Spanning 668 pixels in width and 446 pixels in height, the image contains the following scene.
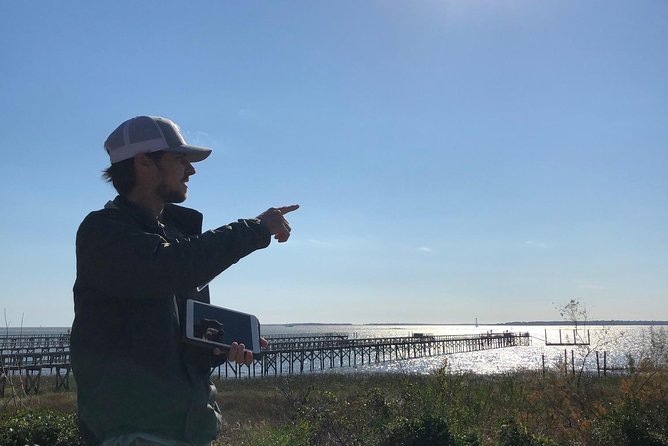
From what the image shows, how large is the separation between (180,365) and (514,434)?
5.18 meters

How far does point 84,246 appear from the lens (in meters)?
1.34

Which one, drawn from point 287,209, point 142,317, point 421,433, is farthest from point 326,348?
point 142,317

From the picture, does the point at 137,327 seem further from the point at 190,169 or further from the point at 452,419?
the point at 452,419

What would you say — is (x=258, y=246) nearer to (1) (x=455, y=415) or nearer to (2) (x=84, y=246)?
(2) (x=84, y=246)

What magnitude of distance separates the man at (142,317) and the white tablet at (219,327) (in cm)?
4

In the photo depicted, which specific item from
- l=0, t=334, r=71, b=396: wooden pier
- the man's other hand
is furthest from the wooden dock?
the man's other hand

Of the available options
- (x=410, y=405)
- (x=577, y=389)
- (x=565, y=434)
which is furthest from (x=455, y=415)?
(x=577, y=389)

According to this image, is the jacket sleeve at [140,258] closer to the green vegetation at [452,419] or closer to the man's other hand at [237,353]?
the man's other hand at [237,353]

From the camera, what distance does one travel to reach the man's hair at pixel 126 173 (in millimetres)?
1492

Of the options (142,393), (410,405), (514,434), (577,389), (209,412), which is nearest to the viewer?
(142,393)

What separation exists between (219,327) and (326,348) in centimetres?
4784

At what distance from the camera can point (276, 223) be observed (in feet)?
5.05

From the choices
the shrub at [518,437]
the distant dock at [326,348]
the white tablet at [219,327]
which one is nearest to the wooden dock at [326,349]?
the distant dock at [326,348]

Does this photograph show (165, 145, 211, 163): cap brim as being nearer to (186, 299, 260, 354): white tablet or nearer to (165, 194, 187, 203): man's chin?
(165, 194, 187, 203): man's chin
